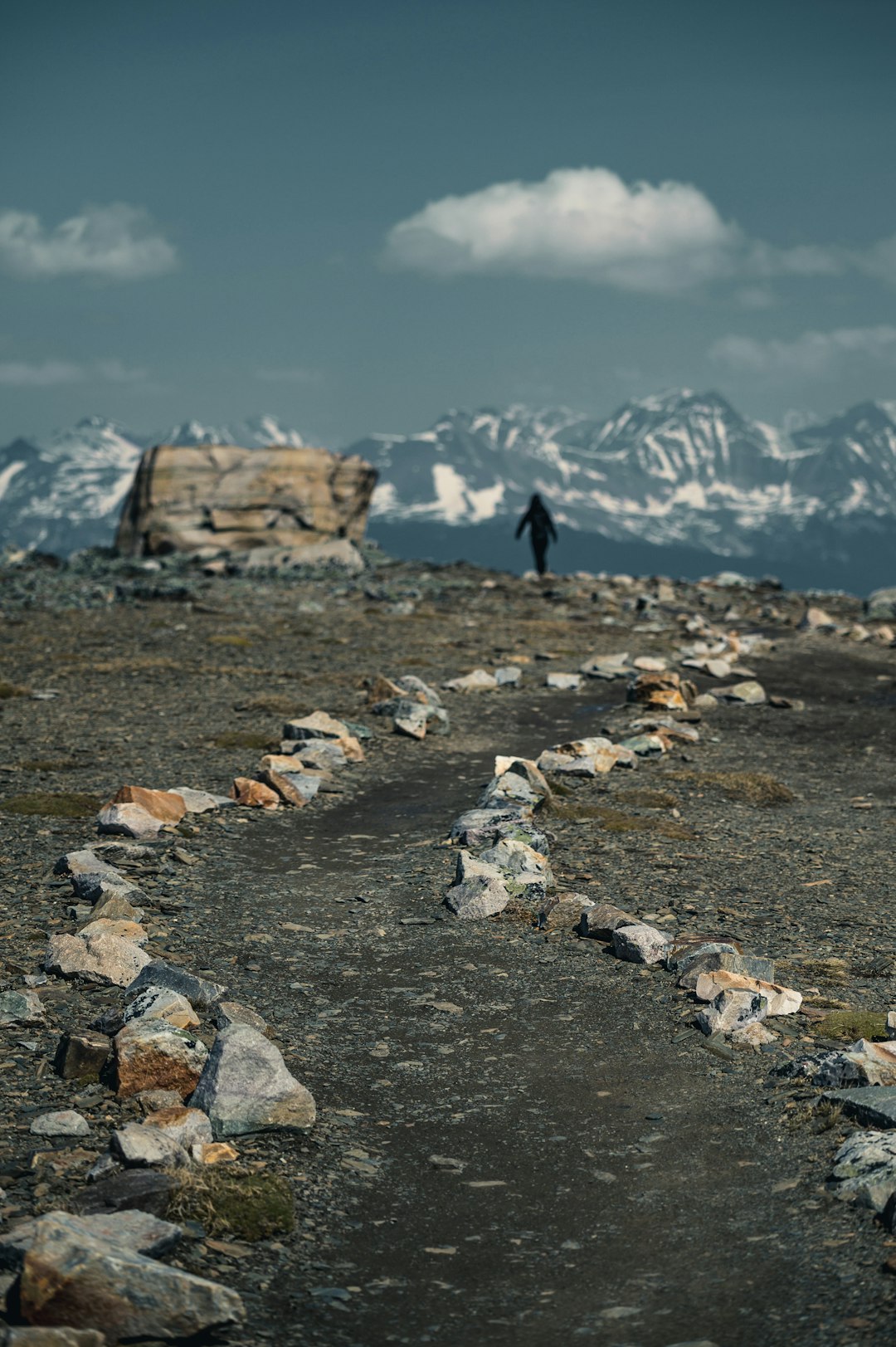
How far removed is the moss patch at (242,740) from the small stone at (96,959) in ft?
27.8

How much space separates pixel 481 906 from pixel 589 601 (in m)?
28.8

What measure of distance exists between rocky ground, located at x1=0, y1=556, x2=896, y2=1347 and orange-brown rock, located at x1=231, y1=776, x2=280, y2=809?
347 mm

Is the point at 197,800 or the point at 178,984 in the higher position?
the point at 197,800

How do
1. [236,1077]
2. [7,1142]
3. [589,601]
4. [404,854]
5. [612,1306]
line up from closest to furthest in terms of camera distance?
[612,1306] → [7,1142] → [236,1077] → [404,854] → [589,601]

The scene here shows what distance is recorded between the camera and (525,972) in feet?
29.3

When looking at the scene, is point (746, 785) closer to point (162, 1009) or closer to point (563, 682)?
point (563, 682)

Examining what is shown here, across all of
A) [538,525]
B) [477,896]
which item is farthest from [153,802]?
[538,525]

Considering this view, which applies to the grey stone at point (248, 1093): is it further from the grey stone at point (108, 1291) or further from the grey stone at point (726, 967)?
the grey stone at point (726, 967)

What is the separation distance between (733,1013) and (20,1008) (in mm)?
4577

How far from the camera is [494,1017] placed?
320 inches

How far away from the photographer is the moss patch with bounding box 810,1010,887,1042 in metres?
7.57

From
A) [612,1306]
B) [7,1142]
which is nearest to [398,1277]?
[612,1306]

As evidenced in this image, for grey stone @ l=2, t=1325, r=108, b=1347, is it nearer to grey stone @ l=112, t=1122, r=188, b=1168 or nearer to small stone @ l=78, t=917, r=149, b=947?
grey stone @ l=112, t=1122, r=188, b=1168

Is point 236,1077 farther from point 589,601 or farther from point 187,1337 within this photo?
point 589,601
